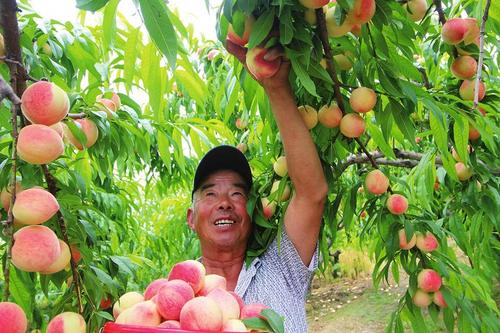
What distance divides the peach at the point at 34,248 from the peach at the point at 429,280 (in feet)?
3.67

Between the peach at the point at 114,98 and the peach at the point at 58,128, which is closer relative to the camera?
the peach at the point at 58,128

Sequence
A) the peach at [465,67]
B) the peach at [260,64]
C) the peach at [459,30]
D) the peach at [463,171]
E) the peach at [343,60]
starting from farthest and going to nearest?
the peach at [463,171], the peach at [465,67], the peach at [459,30], the peach at [343,60], the peach at [260,64]

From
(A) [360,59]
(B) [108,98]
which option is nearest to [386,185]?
(A) [360,59]

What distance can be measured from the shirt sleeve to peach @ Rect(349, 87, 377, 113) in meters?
0.60

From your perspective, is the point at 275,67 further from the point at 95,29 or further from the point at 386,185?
the point at 95,29

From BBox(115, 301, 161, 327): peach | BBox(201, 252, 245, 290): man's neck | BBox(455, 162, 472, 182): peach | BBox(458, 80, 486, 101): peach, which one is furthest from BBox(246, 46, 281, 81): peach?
BBox(455, 162, 472, 182): peach

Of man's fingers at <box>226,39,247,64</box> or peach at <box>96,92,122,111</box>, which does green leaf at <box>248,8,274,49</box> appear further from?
peach at <box>96,92,122,111</box>

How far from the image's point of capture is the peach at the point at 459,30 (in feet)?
4.90

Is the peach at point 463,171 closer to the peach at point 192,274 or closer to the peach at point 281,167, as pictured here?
the peach at point 281,167

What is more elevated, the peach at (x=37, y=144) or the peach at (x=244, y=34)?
the peach at (x=244, y=34)

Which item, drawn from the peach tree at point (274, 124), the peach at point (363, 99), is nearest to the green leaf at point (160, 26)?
the peach tree at point (274, 124)

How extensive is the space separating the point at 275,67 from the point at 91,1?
46cm

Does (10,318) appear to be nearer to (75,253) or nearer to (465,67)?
(75,253)

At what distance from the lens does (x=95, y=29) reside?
1859 mm
